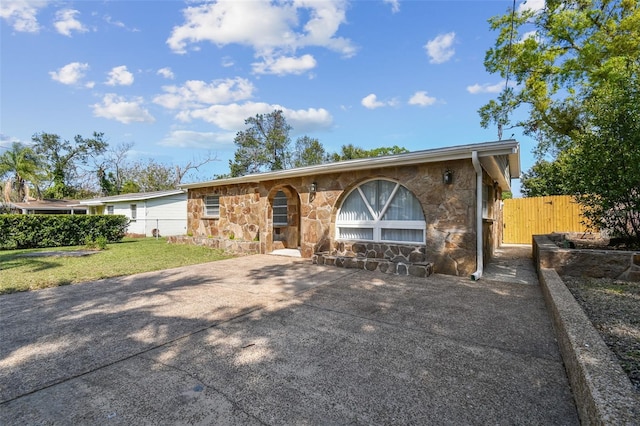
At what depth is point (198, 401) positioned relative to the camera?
2.29 m

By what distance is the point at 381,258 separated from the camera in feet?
26.2

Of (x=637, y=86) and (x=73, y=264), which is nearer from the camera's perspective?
(x=637, y=86)

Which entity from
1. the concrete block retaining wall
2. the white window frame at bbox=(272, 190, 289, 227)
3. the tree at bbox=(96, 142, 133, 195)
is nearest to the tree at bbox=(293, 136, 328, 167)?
the tree at bbox=(96, 142, 133, 195)

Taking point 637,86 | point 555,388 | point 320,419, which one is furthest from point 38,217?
point 637,86

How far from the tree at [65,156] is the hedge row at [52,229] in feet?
89.1

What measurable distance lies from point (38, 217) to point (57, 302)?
1124cm

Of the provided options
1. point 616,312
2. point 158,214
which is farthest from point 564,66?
point 158,214

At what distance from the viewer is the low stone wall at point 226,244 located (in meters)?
10.7

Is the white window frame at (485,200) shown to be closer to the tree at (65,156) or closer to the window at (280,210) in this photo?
the window at (280,210)

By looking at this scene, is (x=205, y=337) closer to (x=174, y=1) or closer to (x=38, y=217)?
(x=174, y=1)

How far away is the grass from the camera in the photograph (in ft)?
20.7

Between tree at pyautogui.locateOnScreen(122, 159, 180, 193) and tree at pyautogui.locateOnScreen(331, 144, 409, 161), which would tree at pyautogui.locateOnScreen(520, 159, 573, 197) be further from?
tree at pyautogui.locateOnScreen(122, 159, 180, 193)

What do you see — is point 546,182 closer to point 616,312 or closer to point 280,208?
point 280,208

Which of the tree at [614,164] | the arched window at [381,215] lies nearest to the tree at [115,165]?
the arched window at [381,215]
